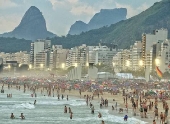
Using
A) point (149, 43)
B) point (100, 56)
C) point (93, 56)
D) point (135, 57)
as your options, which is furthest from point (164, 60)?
point (100, 56)

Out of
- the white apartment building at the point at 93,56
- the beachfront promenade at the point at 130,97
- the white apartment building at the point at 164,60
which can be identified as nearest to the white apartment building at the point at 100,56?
the white apartment building at the point at 93,56

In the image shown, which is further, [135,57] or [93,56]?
[93,56]

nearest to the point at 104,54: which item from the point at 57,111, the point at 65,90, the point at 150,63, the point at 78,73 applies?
the point at 150,63

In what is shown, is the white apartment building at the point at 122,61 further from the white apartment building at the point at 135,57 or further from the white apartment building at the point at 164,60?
Result: the white apartment building at the point at 164,60

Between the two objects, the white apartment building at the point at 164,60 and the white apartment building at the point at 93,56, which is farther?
the white apartment building at the point at 93,56

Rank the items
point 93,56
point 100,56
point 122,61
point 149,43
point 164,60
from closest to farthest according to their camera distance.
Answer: point 164,60 < point 149,43 < point 122,61 < point 93,56 < point 100,56

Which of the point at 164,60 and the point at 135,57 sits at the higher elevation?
the point at 135,57

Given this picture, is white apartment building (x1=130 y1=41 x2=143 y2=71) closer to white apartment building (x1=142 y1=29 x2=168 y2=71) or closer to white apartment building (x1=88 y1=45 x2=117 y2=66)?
white apartment building (x1=142 y1=29 x2=168 y2=71)

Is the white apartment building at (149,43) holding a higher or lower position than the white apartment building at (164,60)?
higher

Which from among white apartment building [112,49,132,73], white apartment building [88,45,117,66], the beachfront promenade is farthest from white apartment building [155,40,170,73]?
white apartment building [88,45,117,66]

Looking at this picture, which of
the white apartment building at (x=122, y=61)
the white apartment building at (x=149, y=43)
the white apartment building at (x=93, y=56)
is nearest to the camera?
the white apartment building at (x=149, y=43)

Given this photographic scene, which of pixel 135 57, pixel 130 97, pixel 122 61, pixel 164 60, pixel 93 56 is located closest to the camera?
pixel 130 97

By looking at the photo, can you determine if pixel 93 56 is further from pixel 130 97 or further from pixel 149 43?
pixel 130 97
